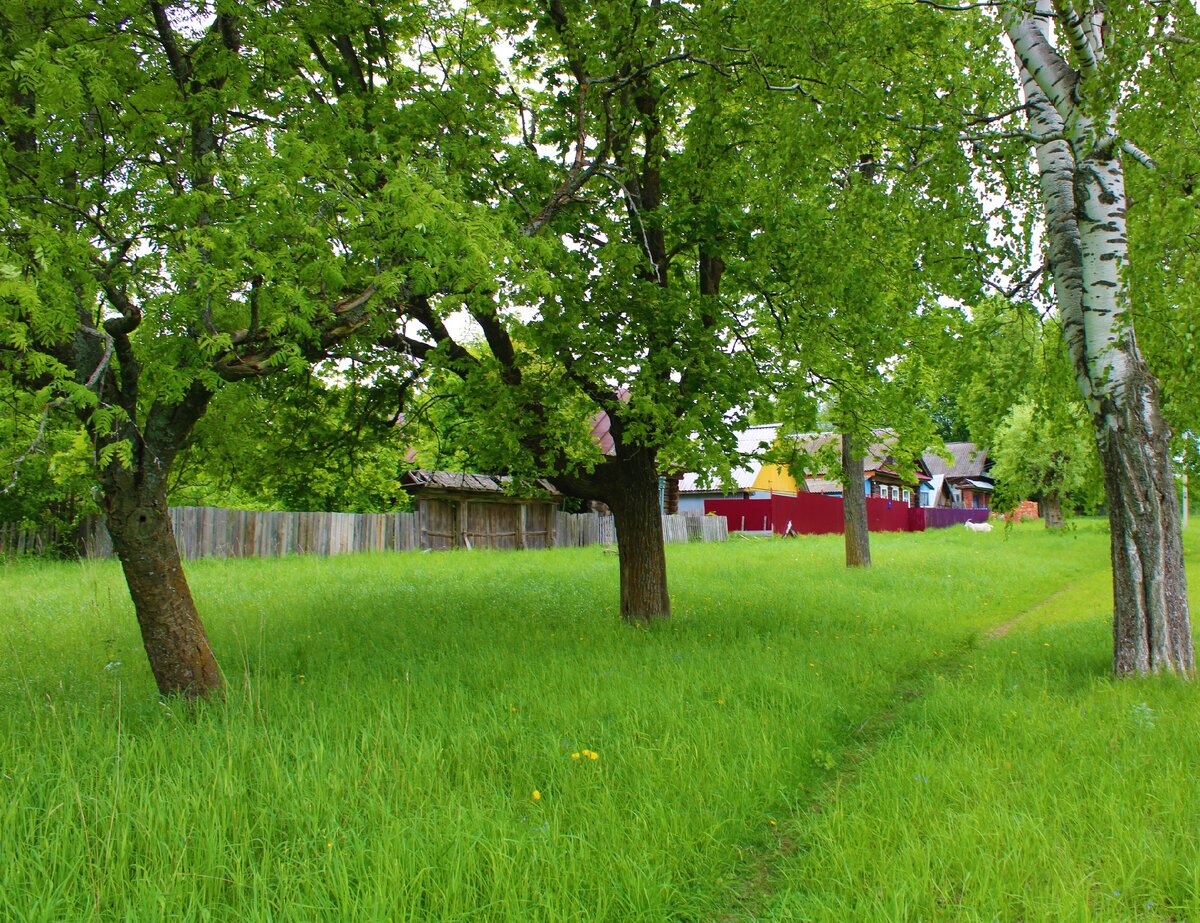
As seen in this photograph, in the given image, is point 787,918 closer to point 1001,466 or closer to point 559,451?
point 559,451

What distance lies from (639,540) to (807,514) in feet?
93.2

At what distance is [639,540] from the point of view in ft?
30.8

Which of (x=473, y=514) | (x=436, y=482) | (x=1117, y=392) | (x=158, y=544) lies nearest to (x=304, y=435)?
(x=158, y=544)

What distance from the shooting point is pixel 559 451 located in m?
8.58

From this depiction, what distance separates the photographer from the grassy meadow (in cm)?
300

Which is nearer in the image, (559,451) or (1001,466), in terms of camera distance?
(559,451)

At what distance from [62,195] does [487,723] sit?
471 cm

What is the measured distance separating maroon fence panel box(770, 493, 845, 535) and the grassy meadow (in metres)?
27.6

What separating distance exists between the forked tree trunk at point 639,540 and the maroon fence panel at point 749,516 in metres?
26.4

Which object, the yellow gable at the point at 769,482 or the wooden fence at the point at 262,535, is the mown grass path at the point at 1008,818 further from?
the yellow gable at the point at 769,482

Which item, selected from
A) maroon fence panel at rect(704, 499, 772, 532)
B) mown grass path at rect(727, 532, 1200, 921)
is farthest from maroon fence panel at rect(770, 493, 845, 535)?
mown grass path at rect(727, 532, 1200, 921)

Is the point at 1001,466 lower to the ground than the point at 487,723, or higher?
higher

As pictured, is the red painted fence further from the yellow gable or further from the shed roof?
the shed roof

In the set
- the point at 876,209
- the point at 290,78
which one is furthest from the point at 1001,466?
the point at 290,78
